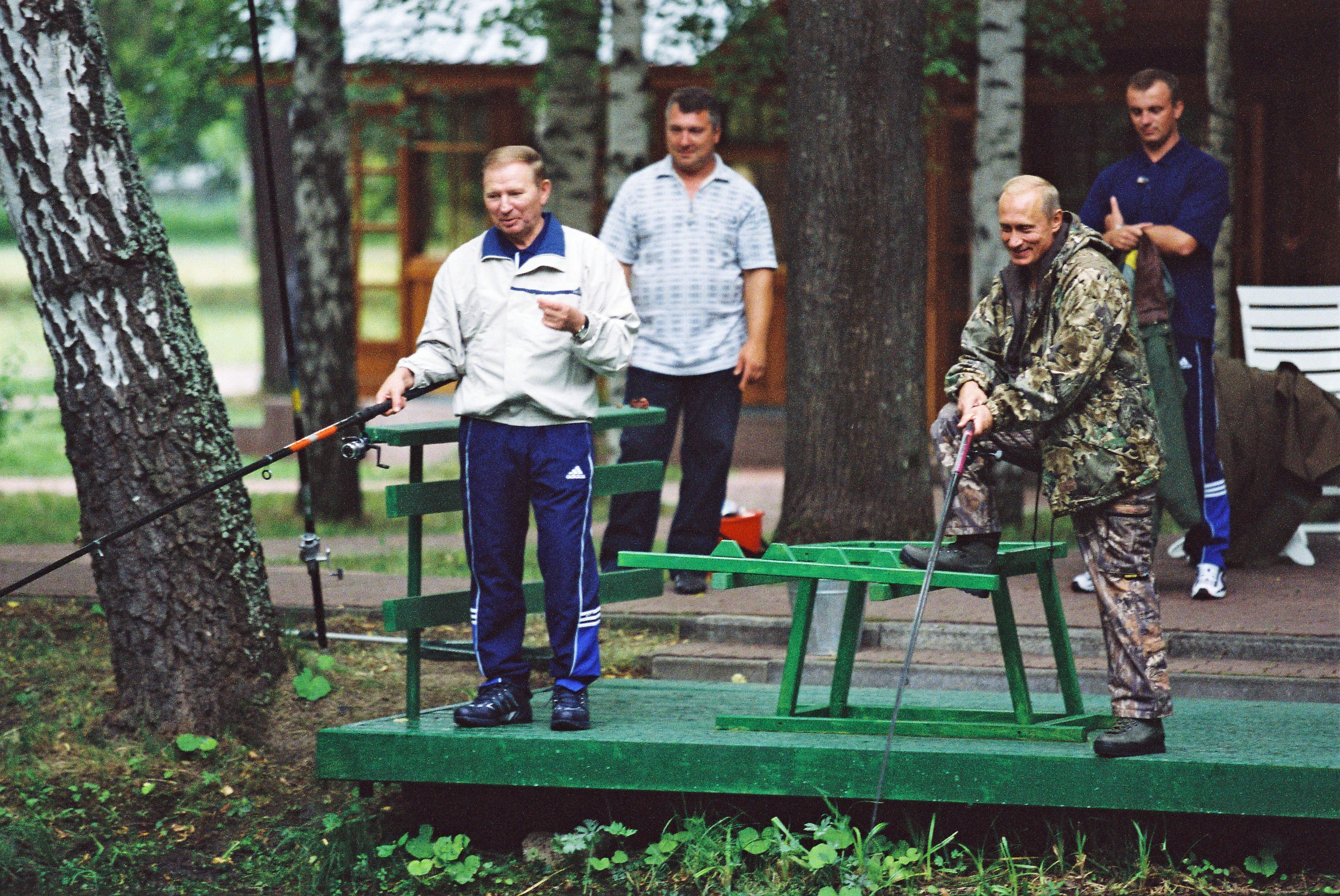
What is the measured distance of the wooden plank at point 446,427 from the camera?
490cm

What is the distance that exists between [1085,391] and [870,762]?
1132mm

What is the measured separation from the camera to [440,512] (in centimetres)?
494

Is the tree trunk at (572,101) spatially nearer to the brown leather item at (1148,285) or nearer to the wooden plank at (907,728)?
the brown leather item at (1148,285)

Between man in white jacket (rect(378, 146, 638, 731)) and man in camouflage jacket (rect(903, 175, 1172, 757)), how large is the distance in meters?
1.07

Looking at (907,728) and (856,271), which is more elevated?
(856,271)

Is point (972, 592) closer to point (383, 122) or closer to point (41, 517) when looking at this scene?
point (41, 517)

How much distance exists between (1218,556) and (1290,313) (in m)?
2.43

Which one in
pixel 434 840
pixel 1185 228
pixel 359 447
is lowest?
pixel 434 840

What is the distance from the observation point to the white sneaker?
664 centimetres

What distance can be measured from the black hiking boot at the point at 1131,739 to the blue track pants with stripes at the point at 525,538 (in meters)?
1.44

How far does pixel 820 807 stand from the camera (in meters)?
4.77

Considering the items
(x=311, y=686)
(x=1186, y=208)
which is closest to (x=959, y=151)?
(x=1186, y=208)

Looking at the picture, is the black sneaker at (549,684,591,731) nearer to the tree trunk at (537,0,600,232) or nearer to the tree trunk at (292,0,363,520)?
the tree trunk at (292,0,363,520)

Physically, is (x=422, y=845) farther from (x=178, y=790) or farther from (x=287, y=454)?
(x=287, y=454)
